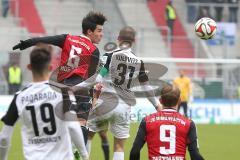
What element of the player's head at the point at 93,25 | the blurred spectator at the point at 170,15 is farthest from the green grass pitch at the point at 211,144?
the blurred spectator at the point at 170,15

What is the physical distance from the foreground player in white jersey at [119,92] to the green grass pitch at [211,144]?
2.65 metres

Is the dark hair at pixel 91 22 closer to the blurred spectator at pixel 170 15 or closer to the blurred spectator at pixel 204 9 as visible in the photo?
the blurred spectator at pixel 170 15

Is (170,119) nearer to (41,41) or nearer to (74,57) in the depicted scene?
(74,57)

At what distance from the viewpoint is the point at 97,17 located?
980cm

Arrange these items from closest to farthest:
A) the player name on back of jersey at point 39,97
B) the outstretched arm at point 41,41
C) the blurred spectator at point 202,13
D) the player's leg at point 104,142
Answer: the player name on back of jersey at point 39,97, the outstretched arm at point 41,41, the player's leg at point 104,142, the blurred spectator at point 202,13

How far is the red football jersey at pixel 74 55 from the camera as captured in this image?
31.5 feet

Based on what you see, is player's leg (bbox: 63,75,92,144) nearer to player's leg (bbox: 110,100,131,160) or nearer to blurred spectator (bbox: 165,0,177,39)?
player's leg (bbox: 110,100,131,160)

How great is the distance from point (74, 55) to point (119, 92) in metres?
1.54

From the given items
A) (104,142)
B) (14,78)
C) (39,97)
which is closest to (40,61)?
(39,97)

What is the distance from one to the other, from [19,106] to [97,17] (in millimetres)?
3489

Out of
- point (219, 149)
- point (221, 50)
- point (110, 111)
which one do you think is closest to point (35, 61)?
point (110, 111)

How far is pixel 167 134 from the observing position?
7.67 m

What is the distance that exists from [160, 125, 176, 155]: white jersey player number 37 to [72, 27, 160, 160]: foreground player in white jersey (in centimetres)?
277

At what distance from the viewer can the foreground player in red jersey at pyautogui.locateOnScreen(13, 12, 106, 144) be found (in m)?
9.59
